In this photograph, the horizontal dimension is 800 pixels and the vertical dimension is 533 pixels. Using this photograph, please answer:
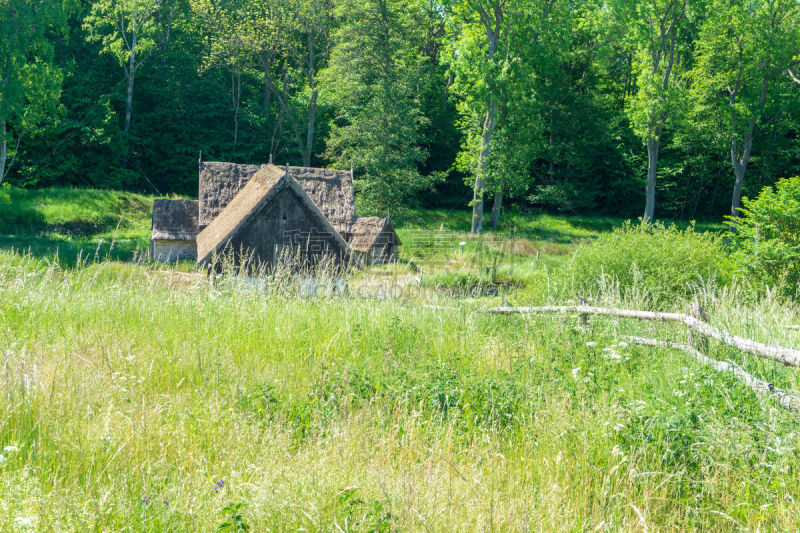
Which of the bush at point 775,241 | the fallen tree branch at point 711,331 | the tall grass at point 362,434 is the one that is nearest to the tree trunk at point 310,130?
the bush at point 775,241

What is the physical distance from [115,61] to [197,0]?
7.48m

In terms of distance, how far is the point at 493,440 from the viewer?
489 centimetres

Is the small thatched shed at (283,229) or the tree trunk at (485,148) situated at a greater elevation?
the tree trunk at (485,148)

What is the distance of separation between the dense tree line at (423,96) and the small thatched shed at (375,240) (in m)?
7.28

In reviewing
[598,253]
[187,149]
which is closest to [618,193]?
[187,149]

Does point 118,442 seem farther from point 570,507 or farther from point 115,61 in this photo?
point 115,61

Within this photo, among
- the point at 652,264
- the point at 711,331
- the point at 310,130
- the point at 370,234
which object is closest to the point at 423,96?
the point at 310,130

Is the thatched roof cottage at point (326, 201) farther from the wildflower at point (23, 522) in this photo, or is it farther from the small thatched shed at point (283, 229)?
the wildflower at point (23, 522)

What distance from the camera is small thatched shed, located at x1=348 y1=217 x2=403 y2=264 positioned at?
1140 inches

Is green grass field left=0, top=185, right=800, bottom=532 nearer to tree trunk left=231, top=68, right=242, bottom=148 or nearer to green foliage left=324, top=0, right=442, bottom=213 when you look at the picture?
green foliage left=324, top=0, right=442, bottom=213

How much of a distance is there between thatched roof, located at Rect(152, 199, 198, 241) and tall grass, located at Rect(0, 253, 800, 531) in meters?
21.6

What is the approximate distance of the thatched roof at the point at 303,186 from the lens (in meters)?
27.4

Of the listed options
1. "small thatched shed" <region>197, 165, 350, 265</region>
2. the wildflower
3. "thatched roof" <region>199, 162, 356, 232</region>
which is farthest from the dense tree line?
the wildflower

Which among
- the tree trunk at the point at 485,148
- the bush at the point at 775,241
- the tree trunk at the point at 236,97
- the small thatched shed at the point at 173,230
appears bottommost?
the small thatched shed at the point at 173,230
